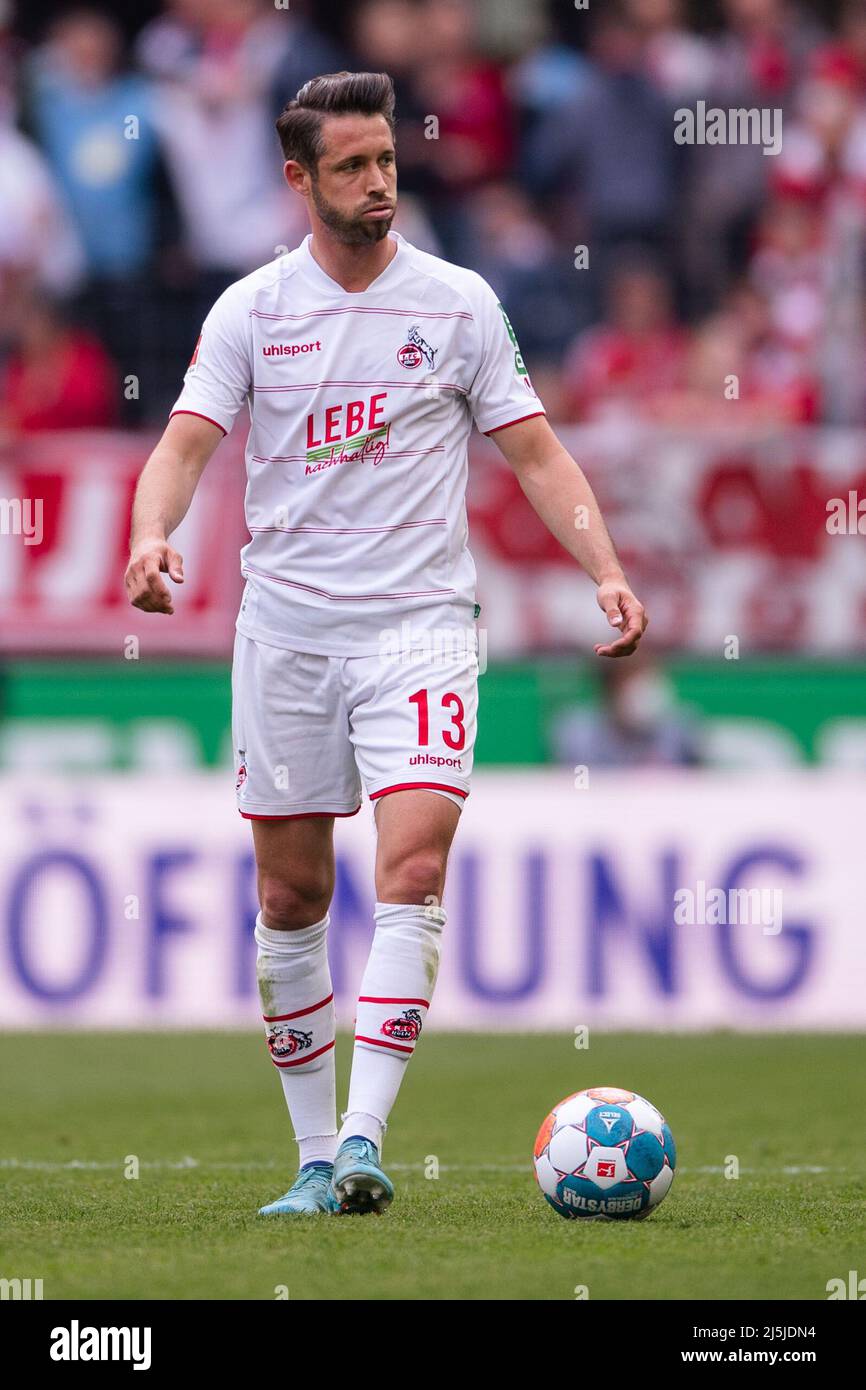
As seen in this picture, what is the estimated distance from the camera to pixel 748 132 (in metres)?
14.6

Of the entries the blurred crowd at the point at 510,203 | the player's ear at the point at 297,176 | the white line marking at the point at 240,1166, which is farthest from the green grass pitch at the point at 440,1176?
the blurred crowd at the point at 510,203

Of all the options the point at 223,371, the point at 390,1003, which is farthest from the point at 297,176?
the point at 390,1003

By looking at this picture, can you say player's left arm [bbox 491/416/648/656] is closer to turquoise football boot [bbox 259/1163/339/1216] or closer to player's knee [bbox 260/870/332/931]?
player's knee [bbox 260/870/332/931]

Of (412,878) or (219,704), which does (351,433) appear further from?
(219,704)

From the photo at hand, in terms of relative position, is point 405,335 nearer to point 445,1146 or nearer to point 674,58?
point 445,1146

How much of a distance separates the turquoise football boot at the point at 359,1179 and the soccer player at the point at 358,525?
140mm

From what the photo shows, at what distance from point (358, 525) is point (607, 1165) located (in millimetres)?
1555

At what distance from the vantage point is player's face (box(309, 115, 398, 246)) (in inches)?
207

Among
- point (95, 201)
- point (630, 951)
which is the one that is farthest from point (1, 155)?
point (630, 951)

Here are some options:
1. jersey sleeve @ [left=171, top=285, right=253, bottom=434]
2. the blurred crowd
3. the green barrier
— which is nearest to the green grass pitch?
jersey sleeve @ [left=171, top=285, right=253, bottom=434]

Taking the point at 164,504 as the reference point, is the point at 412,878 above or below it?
below

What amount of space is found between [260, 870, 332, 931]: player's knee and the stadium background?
3650mm

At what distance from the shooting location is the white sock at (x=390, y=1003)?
520cm

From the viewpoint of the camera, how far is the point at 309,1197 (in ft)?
17.5
